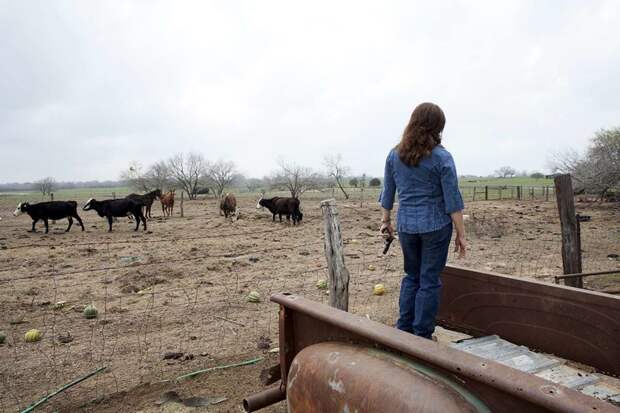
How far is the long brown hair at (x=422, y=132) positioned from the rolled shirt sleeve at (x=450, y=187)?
146 mm

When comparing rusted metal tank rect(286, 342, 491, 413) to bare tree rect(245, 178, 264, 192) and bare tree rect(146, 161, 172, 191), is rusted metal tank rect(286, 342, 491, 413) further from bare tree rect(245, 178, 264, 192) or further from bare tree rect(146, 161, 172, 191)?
bare tree rect(245, 178, 264, 192)

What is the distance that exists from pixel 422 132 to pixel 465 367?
1.67m

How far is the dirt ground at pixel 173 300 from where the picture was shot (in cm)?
366

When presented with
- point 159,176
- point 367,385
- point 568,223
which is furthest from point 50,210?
point 159,176

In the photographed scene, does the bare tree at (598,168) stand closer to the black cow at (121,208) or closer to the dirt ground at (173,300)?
the dirt ground at (173,300)

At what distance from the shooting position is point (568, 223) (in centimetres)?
468

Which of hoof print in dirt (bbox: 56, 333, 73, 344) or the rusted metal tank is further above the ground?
the rusted metal tank

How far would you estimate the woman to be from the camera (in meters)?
Result: 2.61

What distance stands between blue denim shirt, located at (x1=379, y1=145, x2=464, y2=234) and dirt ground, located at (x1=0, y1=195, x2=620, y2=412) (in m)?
1.68

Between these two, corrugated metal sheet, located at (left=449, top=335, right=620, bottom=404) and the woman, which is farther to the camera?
the woman

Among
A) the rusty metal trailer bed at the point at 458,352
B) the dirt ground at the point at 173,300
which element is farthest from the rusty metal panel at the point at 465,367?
the dirt ground at the point at 173,300

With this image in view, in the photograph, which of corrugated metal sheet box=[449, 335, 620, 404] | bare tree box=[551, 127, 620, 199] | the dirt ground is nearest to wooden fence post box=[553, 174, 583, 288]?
the dirt ground

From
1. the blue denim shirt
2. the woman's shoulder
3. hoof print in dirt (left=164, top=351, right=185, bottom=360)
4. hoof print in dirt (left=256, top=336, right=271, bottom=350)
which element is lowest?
hoof print in dirt (left=164, top=351, right=185, bottom=360)

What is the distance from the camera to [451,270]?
321cm
